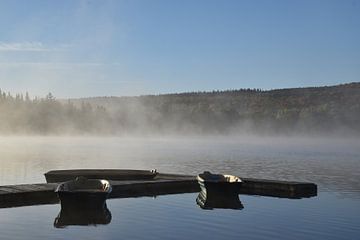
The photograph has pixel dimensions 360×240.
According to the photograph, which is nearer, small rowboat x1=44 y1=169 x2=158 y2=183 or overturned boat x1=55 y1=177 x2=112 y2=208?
overturned boat x1=55 y1=177 x2=112 y2=208

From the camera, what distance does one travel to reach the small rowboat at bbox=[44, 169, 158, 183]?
1490 inches

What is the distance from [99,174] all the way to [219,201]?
11.8 m

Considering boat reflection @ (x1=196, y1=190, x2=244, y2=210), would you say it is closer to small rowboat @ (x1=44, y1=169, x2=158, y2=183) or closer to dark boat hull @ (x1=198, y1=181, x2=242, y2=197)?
dark boat hull @ (x1=198, y1=181, x2=242, y2=197)

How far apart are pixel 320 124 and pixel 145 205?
178368 millimetres

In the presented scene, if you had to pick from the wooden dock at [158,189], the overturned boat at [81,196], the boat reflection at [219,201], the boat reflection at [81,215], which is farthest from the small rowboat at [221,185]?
the boat reflection at [81,215]

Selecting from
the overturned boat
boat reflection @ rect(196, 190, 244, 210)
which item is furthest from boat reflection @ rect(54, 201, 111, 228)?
boat reflection @ rect(196, 190, 244, 210)

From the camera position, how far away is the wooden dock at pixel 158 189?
94.0 ft

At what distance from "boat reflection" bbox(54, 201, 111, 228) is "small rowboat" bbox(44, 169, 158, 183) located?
479 inches

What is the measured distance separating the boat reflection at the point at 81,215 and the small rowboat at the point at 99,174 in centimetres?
1216

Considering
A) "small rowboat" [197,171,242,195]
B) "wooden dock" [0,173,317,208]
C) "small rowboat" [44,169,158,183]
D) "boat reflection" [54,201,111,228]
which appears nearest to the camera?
"boat reflection" [54,201,111,228]

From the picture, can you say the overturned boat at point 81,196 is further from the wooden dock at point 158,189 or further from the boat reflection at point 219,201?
the boat reflection at point 219,201

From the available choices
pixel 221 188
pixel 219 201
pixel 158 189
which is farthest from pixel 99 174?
pixel 219 201

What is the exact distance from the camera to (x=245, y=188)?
34875 mm

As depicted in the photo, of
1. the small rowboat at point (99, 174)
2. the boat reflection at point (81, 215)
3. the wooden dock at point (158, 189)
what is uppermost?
the small rowboat at point (99, 174)
